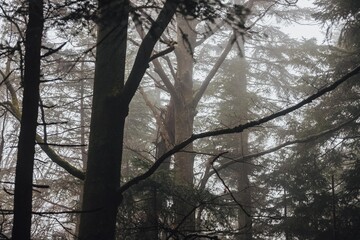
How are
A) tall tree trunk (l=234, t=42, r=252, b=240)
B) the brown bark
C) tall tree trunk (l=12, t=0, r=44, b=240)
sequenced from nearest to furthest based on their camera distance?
tall tree trunk (l=12, t=0, r=44, b=240) < the brown bark < tall tree trunk (l=234, t=42, r=252, b=240)

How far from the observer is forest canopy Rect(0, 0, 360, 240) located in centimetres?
269

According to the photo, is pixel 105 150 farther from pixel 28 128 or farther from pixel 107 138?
pixel 28 128

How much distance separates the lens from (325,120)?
11.7 metres

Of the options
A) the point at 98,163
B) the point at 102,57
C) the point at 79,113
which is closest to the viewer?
the point at 98,163

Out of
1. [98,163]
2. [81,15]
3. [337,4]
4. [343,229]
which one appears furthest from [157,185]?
[337,4]

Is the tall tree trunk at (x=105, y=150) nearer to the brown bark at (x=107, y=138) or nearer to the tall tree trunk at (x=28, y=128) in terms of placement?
the brown bark at (x=107, y=138)

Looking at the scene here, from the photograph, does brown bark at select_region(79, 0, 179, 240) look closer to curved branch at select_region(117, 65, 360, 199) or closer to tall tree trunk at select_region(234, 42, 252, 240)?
curved branch at select_region(117, 65, 360, 199)

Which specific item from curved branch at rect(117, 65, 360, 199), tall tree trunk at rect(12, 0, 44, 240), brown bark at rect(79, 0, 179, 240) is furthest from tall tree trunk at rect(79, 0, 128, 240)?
tall tree trunk at rect(12, 0, 44, 240)

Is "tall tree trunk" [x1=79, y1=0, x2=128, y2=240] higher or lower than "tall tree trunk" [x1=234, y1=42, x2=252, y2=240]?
above

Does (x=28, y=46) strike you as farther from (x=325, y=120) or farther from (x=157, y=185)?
(x=325, y=120)

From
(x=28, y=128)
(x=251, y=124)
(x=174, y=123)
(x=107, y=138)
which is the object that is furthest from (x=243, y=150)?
(x=28, y=128)

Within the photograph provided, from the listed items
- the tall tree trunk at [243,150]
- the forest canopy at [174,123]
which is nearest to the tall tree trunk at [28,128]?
the forest canopy at [174,123]

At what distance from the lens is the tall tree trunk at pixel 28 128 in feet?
7.24

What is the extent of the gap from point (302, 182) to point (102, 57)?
10.9 metres
